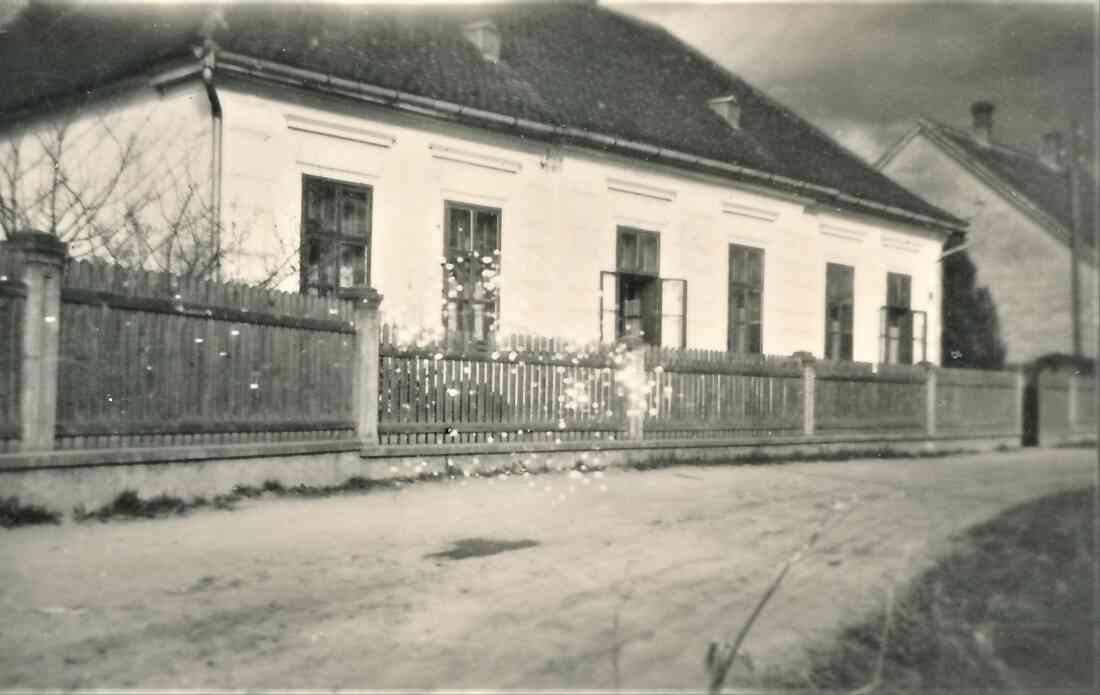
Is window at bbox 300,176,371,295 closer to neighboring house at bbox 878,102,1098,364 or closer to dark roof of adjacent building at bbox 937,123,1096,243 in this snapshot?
neighboring house at bbox 878,102,1098,364

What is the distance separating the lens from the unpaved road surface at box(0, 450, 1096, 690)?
12.1 feet

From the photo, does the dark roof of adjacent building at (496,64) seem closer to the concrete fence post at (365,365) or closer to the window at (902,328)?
the window at (902,328)

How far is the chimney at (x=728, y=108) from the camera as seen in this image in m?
18.6

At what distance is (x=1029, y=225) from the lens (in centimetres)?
2386

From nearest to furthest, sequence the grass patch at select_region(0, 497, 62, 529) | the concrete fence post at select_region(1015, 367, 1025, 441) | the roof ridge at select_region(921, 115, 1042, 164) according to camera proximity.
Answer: the grass patch at select_region(0, 497, 62, 529)
the concrete fence post at select_region(1015, 367, 1025, 441)
the roof ridge at select_region(921, 115, 1042, 164)

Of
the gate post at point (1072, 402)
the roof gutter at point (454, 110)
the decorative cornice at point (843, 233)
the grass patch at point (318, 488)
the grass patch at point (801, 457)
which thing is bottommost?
the grass patch at point (801, 457)

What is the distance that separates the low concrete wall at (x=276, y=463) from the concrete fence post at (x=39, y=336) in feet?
0.75

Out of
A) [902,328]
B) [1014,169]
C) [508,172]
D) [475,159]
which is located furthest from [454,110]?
[1014,169]

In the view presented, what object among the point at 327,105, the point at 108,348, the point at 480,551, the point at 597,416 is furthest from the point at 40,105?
the point at 480,551

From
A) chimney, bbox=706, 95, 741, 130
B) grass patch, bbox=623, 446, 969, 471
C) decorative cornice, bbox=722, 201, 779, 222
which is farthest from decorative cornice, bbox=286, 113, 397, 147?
chimney, bbox=706, 95, 741, 130

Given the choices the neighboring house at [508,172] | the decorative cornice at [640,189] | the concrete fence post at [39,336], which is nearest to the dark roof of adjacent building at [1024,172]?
the neighboring house at [508,172]

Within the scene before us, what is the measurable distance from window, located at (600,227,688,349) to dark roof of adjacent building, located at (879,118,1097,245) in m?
11.1

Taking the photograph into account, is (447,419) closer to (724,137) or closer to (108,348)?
(108,348)

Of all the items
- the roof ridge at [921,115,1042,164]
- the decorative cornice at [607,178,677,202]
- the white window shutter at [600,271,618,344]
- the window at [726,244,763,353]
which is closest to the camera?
the white window shutter at [600,271,618,344]
